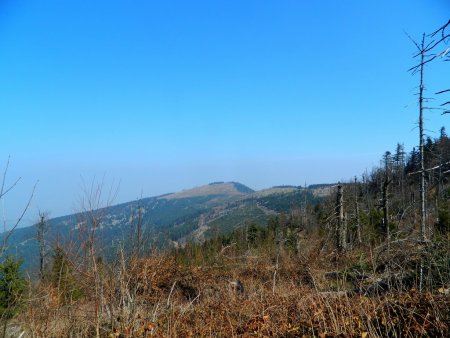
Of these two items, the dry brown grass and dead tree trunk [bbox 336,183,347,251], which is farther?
dead tree trunk [bbox 336,183,347,251]

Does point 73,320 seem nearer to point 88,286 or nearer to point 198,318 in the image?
point 88,286

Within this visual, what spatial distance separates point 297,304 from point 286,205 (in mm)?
144110

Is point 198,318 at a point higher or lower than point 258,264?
higher

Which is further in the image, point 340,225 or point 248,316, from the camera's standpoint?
point 340,225

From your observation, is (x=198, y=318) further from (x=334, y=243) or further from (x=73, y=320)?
(x=334, y=243)

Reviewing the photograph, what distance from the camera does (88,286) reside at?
5.32m

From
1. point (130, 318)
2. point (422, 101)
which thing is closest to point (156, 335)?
point (130, 318)

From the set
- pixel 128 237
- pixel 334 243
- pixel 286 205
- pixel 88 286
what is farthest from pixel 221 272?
pixel 286 205

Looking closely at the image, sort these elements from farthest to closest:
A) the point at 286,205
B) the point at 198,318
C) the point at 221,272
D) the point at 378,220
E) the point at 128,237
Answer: the point at 286,205, the point at 378,220, the point at 221,272, the point at 128,237, the point at 198,318

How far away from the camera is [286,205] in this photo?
147500 mm

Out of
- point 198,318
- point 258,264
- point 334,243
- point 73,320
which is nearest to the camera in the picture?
point 73,320

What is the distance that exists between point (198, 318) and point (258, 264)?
1284 centimetres

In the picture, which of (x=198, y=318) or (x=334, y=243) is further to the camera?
(x=334, y=243)

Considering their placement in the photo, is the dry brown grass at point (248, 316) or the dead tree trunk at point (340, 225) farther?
the dead tree trunk at point (340, 225)
